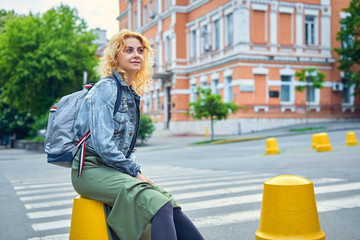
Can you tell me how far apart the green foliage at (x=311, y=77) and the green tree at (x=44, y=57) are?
13881 millimetres

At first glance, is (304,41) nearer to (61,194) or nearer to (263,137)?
(263,137)

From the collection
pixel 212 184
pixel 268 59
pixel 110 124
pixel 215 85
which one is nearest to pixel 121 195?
pixel 110 124

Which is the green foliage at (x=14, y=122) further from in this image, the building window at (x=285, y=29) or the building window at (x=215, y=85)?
the building window at (x=285, y=29)

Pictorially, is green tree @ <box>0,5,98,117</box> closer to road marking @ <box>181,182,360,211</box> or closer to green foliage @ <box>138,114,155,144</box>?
green foliage @ <box>138,114,155,144</box>

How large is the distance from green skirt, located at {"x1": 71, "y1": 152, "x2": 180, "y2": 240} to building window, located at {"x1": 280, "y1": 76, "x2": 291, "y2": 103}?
3074 centimetres

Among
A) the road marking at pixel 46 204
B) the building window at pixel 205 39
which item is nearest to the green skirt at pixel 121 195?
the road marking at pixel 46 204

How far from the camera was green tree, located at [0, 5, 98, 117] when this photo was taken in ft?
97.7

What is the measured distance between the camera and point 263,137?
26859mm

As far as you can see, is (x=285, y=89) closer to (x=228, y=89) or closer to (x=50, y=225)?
(x=228, y=89)

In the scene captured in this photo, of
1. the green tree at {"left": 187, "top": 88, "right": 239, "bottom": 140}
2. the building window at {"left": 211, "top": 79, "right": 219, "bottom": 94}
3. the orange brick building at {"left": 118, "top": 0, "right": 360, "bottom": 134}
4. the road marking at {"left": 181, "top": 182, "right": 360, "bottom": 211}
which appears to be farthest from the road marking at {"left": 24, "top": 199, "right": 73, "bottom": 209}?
the building window at {"left": 211, "top": 79, "right": 219, "bottom": 94}

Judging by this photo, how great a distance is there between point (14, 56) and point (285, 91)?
18.6 meters

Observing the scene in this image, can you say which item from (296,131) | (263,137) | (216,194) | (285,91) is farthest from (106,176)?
(285,91)

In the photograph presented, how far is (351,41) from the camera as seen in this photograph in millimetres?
34188

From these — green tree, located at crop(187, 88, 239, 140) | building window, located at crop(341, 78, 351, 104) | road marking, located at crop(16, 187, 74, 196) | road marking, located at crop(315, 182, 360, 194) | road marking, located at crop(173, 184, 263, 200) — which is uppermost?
building window, located at crop(341, 78, 351, 104)
